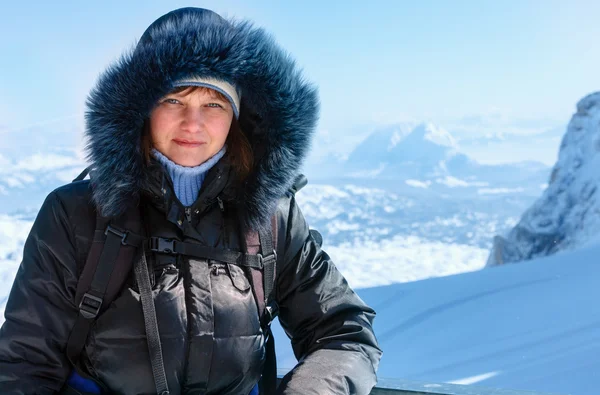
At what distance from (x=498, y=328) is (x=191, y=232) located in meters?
3.45

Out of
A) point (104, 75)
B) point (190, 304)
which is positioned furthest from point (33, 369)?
point (104, 75)

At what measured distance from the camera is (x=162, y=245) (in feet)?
5.99

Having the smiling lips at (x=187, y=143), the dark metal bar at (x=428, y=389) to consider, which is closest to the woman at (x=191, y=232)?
the smiling lips at (x=187, y=143)

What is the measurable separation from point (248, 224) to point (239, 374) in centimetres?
47

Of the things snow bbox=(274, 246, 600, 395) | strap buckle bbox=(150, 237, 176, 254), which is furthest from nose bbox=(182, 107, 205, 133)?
snow bbox=(274, 246, 600, 395)

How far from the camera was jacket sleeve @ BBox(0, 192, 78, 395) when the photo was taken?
172 cm

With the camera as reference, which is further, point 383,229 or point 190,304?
point 383,229

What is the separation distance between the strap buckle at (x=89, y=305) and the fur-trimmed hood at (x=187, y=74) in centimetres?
25

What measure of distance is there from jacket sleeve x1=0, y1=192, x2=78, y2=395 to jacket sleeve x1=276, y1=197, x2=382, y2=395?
0.67m

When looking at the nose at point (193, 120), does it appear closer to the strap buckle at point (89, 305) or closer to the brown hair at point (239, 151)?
the brown hair at point (239, 151)

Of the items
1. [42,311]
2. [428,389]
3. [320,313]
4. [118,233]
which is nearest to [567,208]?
[428,389]

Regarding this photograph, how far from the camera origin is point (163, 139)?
1946 mm

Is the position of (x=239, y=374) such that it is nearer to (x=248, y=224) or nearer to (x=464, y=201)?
(x=248, y=224)

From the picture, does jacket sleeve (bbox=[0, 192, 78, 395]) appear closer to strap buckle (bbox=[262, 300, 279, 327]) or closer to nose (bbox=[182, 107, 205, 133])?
nose (bbox=[182, 107, 205, 133])
